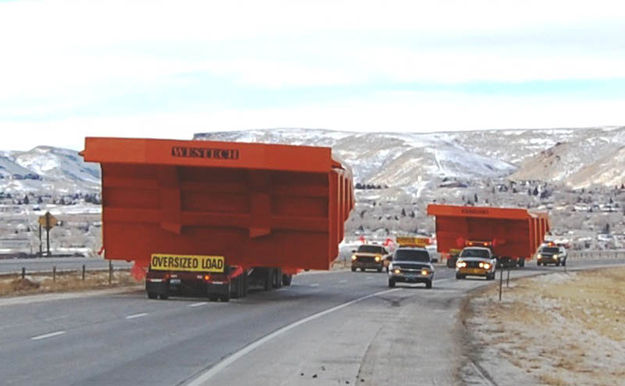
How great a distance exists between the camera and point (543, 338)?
2420 cm

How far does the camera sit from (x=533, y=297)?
139ft

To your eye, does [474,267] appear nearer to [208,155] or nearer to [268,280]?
[268,280]

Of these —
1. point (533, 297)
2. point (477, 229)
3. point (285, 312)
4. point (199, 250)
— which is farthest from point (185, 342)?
point (477, 229)

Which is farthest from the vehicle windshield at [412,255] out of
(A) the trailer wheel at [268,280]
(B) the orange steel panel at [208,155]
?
(B) the orange steel panel at [208,155]

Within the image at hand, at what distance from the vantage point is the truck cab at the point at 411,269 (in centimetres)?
4738

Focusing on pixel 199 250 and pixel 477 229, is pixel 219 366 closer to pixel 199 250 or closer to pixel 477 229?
pixel 199 250

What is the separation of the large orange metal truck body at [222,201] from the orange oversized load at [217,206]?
0.09ft

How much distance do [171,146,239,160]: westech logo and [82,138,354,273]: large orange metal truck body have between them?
0.03 meters

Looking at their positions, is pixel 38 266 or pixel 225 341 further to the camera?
pixel 38 266

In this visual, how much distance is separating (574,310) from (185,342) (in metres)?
18.2

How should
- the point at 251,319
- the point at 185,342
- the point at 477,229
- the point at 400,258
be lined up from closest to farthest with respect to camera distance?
the point at 185,342 < the point at 251,319 < the point at 400,258 < the point at 477,229

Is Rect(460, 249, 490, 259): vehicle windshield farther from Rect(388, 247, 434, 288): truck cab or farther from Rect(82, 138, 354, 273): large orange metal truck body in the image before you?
Rect(82, 138, 354, 273): large orange metal truck body

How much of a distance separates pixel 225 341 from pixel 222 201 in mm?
13980

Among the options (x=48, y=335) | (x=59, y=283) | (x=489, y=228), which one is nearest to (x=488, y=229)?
(x=489, y=228)
